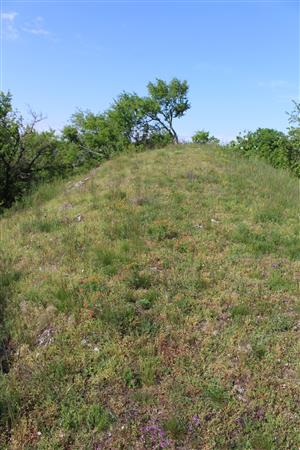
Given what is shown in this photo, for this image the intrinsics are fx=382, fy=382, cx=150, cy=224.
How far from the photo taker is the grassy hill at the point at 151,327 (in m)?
3.94

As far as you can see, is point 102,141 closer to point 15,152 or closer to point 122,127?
point 122,127

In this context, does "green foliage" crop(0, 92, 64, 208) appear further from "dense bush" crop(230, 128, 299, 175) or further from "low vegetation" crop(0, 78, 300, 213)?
"dense bush" crop(230, 128, 299, 175)

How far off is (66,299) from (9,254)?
2641 mm

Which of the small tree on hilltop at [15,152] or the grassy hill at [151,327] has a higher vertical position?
the small tree on hilltop at [15,152]

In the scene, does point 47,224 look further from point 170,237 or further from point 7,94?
point 7,94

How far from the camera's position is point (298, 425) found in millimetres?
3924

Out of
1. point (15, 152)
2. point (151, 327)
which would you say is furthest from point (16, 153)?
point (151, 327)

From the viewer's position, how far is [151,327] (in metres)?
5.25

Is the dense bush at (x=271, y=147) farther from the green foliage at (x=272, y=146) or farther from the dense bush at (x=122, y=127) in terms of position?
the dense bush at (x=122, y=127)

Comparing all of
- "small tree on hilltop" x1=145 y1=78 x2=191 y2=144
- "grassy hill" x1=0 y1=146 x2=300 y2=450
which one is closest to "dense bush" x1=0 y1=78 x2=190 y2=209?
"small tree on hilltop" x1=145 y1=78 x2=191 y2=144

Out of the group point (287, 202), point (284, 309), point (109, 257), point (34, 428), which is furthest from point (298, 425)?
point (287, 202)

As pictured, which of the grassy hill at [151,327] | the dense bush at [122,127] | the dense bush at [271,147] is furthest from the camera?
the dense bush at [122,127]

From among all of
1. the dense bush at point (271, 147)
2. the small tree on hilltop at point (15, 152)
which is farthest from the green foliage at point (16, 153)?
the dense bush at point (271, 147)

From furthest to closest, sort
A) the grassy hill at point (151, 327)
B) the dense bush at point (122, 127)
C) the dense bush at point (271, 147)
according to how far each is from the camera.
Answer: the dense bush at point (122, 127), the dense bush at point (271, 147), the grassy hill at point (151, 327)
